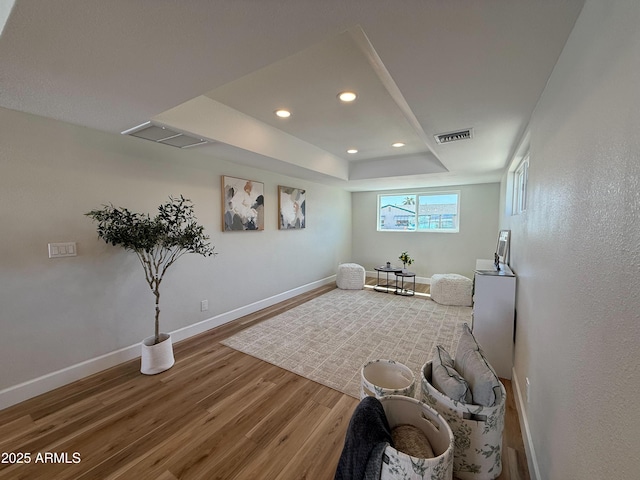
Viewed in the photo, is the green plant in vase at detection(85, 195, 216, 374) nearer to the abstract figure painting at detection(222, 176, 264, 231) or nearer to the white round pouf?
the abstract figure painting at detection(222, 176, 264, 231)

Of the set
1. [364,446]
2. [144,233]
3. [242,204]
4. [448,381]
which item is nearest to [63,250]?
[144,233]

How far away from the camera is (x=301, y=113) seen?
2742 millimetres

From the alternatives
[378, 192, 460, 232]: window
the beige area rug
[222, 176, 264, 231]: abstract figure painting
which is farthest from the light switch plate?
[378, 192, 460, 232]: window

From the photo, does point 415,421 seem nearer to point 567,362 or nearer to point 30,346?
point 567,362

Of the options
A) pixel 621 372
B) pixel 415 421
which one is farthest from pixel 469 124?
pixel 415 421

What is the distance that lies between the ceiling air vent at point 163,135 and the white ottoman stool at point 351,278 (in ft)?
12.1

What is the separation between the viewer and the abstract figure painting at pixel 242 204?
11.5ft

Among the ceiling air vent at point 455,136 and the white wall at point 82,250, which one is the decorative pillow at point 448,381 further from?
the white wall at point 82,250

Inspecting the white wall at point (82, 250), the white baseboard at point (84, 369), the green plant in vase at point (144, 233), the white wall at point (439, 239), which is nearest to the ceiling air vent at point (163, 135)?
the white wall at point (82, 250)

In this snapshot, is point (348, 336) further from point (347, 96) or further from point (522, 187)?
point (347, 96)

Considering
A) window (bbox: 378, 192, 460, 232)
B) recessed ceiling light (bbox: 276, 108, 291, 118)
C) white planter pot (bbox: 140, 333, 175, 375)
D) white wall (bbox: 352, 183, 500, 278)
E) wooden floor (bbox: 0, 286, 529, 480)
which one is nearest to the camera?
wooden floor (bbox: 0, 286, 529, 480)

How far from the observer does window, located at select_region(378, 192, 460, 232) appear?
5.74 meters

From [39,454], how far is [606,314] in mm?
2949

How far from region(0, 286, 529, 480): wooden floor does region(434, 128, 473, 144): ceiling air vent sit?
2.39 m
